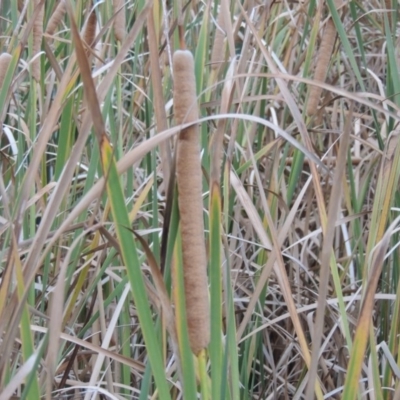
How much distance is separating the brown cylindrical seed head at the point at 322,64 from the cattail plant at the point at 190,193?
0.38m

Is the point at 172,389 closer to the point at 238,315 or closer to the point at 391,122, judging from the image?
the point at 238,315

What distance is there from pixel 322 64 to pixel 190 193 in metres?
0.41

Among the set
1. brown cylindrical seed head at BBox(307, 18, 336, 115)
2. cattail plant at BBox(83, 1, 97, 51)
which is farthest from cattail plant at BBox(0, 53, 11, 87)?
brown cylindrical seed head at BBox(307, 18, 336, 115)

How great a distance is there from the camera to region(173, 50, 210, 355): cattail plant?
1.34ft

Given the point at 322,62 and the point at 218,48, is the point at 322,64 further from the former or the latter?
the point at 218,48

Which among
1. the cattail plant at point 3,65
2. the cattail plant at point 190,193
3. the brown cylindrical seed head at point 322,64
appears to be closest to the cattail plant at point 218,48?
the brown cylindrical seed head at point 322,64

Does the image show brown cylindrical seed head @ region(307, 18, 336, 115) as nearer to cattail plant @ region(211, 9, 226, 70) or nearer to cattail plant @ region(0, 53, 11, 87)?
cattail plant @ region(211, 9, 226, 70)

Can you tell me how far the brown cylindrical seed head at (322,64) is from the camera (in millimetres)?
779

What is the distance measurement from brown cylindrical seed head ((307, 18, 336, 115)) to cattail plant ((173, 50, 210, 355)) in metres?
0.38

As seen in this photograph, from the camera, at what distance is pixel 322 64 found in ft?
2.55

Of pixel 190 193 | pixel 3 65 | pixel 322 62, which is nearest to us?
pixel 190 193

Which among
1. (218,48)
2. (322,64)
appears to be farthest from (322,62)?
A: (218,48)

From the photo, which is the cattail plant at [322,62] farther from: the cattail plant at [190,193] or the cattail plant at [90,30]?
the cattail plant at [190,193]

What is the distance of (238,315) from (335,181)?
613mm
